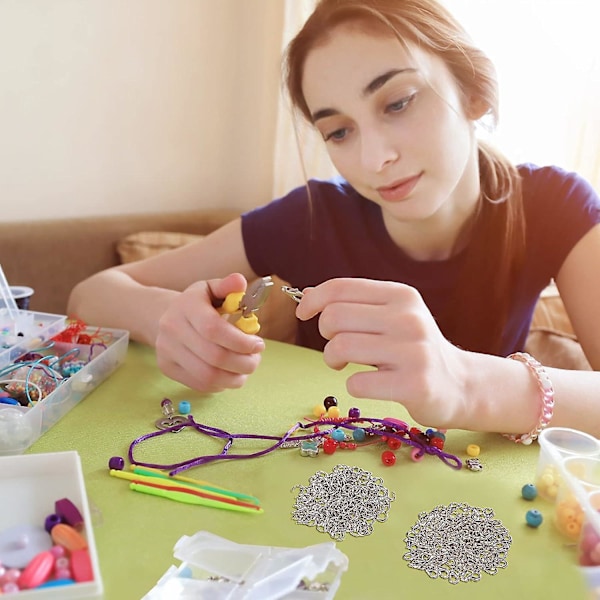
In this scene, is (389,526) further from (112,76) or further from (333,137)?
(112,76)

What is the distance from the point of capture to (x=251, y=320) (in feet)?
2.80

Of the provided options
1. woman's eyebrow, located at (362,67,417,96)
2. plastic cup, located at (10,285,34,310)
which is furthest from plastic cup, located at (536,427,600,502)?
plastic cup, located at (10,285,34,310)

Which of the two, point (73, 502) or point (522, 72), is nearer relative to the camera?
point (73, 502)

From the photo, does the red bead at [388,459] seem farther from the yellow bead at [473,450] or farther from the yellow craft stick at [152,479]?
the yellow craft stick at [152,479]

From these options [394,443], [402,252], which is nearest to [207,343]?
[394,443]

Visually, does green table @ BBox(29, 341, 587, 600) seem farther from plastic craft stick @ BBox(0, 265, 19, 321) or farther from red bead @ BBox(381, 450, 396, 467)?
plastic craft stick @ BBox(0, 265, 19, 321)

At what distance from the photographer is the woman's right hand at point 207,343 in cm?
85

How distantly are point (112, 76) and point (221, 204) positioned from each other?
0.54m

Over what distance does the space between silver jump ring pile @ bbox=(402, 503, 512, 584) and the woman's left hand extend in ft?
0.37

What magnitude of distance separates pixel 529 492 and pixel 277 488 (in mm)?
262

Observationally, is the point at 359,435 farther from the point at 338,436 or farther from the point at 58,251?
the point at 58,251

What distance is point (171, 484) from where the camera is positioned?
0.67 metres

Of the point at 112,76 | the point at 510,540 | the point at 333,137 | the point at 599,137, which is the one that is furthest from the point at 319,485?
the point at 112,76

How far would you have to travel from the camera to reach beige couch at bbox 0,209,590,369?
145cm
